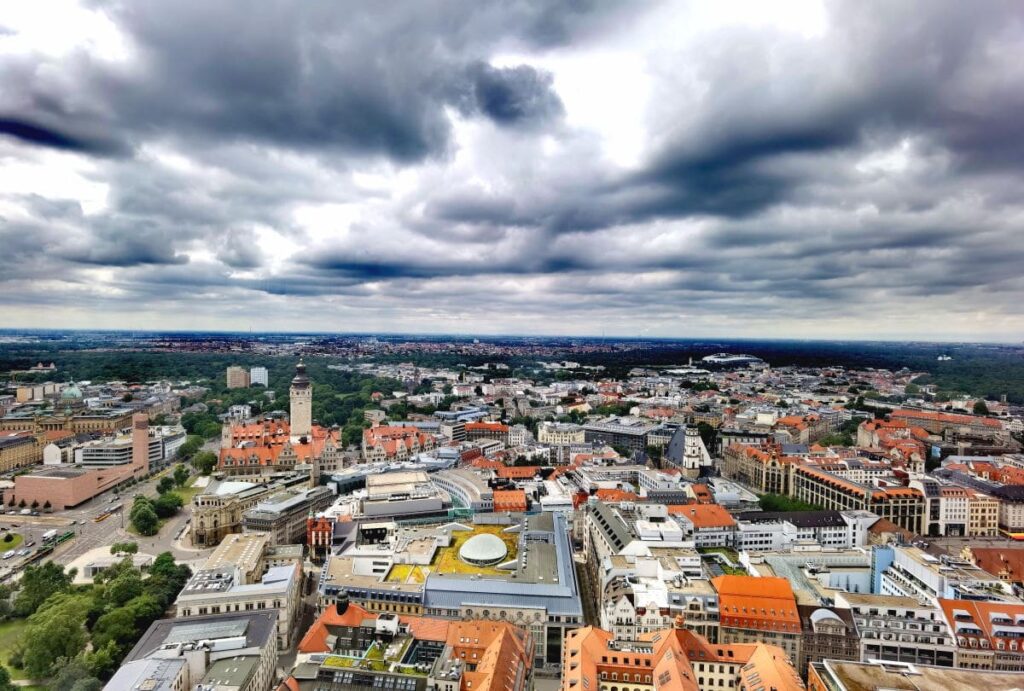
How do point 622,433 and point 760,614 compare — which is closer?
point 760,614

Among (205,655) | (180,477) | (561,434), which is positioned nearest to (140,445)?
(180,477)

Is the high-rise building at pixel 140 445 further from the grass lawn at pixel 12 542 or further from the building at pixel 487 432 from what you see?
the building at pixel 487 432

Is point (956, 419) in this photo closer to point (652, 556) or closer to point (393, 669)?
point (652, 556)

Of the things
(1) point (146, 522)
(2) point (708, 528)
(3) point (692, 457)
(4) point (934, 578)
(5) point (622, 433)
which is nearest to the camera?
(4) point (934, 578)

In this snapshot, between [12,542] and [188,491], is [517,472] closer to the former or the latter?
[188,491]

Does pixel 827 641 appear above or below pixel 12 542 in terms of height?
above

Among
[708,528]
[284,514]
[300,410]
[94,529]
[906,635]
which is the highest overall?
[300,410]

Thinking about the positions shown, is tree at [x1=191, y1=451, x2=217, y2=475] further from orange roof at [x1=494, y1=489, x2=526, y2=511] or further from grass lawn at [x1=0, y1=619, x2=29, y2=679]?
orange roof at [x1=494, y1=489, x2=526, y2=511]
